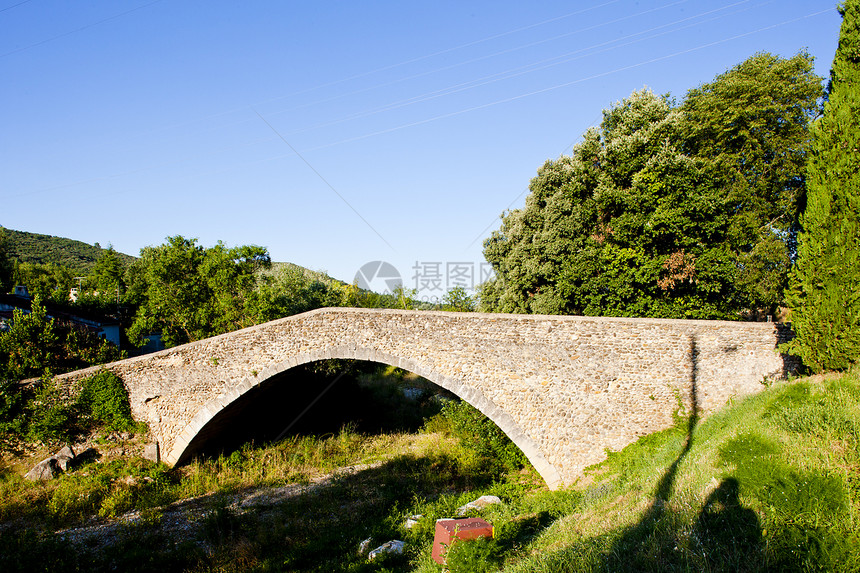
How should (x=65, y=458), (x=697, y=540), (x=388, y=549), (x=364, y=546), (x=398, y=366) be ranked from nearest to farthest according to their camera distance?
(x=697, y=540)
(x=388, y=549)
(x=364, y=546)
(x=398, y=366)
(x=65, y=458)

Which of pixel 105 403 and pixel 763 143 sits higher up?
pixel 763 143

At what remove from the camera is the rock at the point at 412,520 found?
1001 centimetres

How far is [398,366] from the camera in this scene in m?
12.4

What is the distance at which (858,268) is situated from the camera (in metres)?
8.07

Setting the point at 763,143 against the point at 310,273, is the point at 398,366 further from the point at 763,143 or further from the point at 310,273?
the point at 763,143

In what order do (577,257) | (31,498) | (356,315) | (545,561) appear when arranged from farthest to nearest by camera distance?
1. (577,257)
2. (356,315)
3. (31,498)
4. (545,561)

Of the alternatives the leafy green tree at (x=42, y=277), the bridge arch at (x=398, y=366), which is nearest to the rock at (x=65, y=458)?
the bridge arch at (x=398, y=366)

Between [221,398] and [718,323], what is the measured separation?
1385 cm

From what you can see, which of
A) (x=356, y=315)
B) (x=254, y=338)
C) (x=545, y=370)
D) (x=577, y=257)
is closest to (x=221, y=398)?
(x=254, y=338)

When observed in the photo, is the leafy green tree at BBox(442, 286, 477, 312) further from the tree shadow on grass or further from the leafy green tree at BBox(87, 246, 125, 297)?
the leafy green tree at BBox(87, 246, 125, 297)

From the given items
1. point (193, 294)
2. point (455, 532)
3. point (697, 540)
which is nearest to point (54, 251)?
point (193, 294)

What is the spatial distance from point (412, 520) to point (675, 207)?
488 inches

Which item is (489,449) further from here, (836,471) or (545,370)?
(836,471)

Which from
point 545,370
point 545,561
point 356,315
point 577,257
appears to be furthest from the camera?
point 577,257
